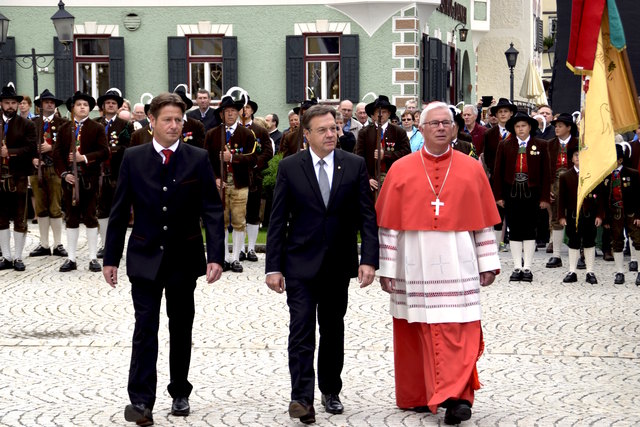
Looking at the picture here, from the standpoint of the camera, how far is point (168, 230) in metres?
8.45

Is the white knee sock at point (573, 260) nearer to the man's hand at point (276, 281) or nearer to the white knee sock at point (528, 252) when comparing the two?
the white knee sock at point (528, 252)

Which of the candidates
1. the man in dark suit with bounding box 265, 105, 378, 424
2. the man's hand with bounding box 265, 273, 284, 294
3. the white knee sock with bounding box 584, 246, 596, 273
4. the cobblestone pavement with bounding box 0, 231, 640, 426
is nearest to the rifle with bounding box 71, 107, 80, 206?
the cobblestone pavement with bounding box 0, 231, 640, 426

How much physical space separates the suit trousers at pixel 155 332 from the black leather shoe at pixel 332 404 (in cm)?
82

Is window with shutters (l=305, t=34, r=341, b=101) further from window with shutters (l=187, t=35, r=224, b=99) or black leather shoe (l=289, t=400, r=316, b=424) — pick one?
black leather shoe (l=289, t=400, r=316, b=424)

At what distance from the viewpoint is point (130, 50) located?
29.6 meters

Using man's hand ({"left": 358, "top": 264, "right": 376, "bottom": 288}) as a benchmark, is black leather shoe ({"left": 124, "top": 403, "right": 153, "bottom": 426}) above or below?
below

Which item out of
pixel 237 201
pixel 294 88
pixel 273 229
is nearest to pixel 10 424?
pixel 273 229

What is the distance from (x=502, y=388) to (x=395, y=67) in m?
20.7

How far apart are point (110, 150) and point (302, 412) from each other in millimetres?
10142

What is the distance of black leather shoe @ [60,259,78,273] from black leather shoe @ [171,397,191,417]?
8.23 m

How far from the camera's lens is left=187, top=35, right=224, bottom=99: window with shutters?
97.1ft

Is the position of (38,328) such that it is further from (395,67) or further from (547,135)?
(395,67)

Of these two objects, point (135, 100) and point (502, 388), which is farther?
point (135, 100)

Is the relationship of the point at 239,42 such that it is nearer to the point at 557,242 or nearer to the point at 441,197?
the point at 557,242
